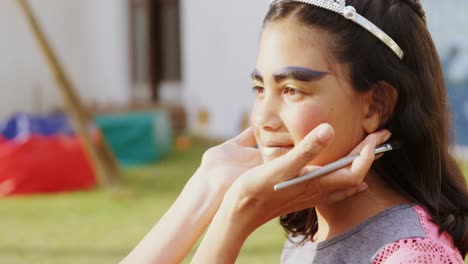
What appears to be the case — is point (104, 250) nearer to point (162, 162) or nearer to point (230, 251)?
point (230, 251)

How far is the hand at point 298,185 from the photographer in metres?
1.59

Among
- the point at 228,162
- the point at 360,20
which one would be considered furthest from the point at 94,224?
the point at 360,20

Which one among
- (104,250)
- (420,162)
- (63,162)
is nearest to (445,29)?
(63,162)

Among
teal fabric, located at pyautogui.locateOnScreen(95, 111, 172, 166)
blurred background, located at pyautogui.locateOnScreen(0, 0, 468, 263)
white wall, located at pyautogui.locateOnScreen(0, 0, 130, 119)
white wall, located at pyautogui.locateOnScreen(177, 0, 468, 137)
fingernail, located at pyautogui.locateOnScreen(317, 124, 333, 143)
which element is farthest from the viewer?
white wall, located at pyautogui.locateOnScreen(0, 0, 130, 119)

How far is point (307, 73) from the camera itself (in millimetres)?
1750

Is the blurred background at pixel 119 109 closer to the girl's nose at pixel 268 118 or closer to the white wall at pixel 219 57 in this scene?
the white wall at pixel 219 57

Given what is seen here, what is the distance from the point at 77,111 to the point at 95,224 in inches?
56.4

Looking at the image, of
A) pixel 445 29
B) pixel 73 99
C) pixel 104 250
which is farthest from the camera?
pixel 445 29

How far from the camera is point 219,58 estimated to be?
11562 mm

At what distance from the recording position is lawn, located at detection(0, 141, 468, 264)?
516 centimetres

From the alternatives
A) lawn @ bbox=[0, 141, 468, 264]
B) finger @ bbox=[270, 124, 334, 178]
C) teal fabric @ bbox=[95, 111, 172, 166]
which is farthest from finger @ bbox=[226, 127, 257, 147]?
teal fabric @ bbox=[95, 111, 172, 166]

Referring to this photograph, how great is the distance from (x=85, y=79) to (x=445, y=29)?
762 centimetres

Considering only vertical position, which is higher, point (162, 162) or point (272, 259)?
point (162, 162)

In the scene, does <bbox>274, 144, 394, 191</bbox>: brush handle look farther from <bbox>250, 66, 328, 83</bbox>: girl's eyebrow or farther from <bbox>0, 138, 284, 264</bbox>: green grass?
<bbox>0, 138, 284, 264</bbox>: green grass
